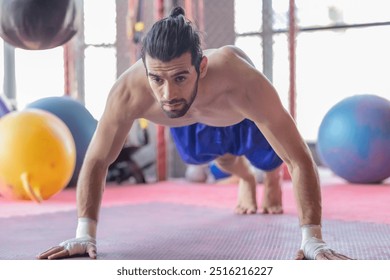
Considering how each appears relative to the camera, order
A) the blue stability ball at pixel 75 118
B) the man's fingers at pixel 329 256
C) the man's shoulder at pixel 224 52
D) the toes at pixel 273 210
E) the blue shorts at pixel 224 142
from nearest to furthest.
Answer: the man's fingers at pixel 329 256 → the man's shoulder at pixel 224 52 → the blue shorts at pixel 224 142 → the toes at pixel 273 210 → the blue stability ball at pixel 75 118

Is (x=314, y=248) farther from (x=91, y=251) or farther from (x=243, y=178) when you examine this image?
(x=243, y=178)

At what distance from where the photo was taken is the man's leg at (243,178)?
1.95 m

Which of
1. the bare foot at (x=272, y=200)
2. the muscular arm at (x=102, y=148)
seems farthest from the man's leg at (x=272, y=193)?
the muscular arm at (x=102, y=148)

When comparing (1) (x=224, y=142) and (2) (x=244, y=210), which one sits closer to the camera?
(1) (x=224, y=142)

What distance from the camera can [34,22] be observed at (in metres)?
1.28

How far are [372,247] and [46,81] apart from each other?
5.96ft

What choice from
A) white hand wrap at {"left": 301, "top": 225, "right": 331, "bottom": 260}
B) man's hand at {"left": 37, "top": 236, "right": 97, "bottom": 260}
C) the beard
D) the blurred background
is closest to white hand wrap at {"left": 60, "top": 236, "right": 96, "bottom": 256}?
man's hand at {"left": 37, "top": 236, "right": 97, "bottom": 260}

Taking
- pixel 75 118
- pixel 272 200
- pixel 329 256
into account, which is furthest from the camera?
pixel 75 118

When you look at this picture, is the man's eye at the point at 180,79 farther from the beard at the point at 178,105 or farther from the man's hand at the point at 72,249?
the man's hand at the point at 72,249

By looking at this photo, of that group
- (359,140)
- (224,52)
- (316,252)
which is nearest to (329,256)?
(316,252)

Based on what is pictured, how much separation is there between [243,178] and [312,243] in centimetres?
83

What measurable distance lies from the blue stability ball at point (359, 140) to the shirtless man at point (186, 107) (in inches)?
55.4

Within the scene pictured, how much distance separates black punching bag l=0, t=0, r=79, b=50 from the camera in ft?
4.18
